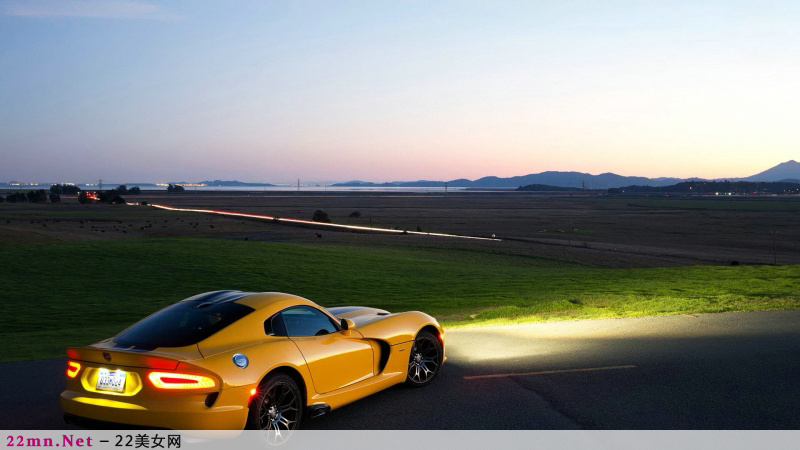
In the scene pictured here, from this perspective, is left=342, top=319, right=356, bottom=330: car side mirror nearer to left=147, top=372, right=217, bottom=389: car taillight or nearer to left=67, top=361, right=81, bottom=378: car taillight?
left=147, top=372, right=217, bottom=389: car taillight

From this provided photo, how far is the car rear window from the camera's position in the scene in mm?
6570

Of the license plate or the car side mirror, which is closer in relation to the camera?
the license plate

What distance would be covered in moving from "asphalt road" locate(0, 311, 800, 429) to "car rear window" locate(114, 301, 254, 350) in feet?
4.76

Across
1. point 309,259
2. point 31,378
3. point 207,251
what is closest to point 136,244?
point 207,251

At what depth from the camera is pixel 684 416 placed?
25.2 feet

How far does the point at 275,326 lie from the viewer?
7191mm

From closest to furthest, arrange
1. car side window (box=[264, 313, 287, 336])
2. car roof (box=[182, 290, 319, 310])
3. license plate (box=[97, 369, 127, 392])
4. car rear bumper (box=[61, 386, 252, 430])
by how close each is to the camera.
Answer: car rear bumper (box=[61, 386, 252, 430]) < license plate (box=[97, 369, 127, 392]) < car side window (box=[264, 313, 287, 336]) < car roof (box=[182, 290, 319, 310])

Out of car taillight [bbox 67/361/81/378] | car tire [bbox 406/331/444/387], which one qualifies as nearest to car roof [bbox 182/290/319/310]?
car taillight [bbox 67/361/81/378]

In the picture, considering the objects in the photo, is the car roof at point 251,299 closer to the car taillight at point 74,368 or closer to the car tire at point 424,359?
the car taillight at point 74,368

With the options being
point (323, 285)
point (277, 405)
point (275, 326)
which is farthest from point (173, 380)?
point (323, 285)

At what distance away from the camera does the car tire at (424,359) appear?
897 cm

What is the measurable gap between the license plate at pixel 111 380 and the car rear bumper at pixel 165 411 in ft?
0.25

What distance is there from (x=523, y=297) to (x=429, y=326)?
1238 cm

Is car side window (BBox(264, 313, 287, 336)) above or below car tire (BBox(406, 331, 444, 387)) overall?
above
